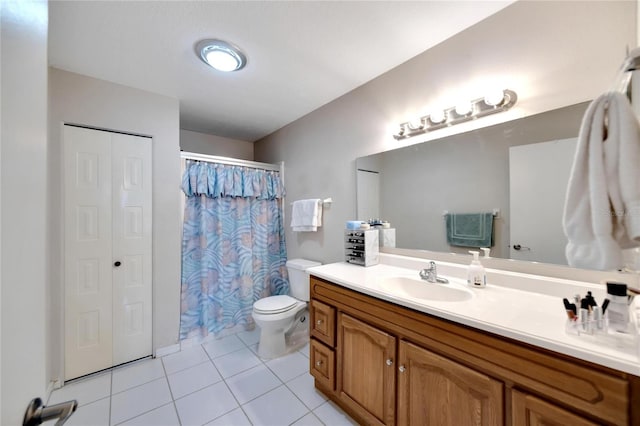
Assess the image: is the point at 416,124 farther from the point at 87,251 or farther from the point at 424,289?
the point at 87,251

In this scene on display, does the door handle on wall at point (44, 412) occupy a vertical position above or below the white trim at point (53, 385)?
above

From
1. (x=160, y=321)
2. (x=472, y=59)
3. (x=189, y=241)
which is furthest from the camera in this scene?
(x=189, y=241)

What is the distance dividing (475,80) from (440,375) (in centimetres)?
155

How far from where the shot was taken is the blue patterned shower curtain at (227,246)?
2324 millimetres

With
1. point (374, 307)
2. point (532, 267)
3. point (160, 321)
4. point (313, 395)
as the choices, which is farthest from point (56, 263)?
point (532, 267)

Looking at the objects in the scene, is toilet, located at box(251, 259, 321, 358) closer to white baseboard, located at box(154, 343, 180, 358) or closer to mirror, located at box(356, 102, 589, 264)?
white baseboard, located at box(154, 343, 180, 358)

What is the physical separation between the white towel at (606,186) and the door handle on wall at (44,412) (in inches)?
48.3

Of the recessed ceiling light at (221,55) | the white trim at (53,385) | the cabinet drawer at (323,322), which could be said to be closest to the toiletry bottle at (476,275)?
the cabinet drawer at (323,322)

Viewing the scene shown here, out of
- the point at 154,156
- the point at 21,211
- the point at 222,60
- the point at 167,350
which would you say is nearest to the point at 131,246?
the point at 154,156

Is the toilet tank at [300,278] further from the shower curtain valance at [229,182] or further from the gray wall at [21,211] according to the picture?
the gray wall at [21,211]

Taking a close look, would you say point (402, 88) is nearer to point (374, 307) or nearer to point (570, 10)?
point (570, 10)

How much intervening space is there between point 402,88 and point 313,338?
1.87 meters

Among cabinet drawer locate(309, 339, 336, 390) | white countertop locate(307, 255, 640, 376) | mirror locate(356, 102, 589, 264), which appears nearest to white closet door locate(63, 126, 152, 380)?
cabinet drawer locate(309, 339, 336, 390)

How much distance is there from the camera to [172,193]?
2.18 metres
